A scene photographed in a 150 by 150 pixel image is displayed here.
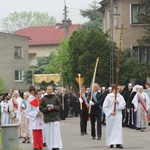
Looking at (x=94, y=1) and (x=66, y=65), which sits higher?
(x=94, y=1)

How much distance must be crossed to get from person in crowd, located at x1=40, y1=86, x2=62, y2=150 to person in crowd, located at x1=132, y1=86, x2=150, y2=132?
9.03 m

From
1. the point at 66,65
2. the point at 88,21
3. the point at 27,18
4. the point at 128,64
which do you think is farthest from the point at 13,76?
the point at 27,18

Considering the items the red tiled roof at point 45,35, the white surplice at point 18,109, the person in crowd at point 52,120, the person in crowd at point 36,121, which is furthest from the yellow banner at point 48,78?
the red tiled roof at point 45,35

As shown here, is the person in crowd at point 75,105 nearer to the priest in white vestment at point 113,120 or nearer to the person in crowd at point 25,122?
the person in crowd at point 25,122

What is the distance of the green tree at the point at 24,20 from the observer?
12309cm

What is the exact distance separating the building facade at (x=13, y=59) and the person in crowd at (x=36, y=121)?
58821mm

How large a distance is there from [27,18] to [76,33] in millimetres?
78912

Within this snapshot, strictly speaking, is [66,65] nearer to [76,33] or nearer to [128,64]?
[76,33]

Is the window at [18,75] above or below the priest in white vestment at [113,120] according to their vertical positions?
above

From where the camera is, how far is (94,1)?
272 feet

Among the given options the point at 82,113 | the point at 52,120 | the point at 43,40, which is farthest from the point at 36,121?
the point at 43,40

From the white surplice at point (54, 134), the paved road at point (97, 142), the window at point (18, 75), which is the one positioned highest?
the window at point (18, 75)

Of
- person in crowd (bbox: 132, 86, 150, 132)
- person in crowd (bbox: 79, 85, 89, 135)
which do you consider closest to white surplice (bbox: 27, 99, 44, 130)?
person in crowd (bbox: 79, 85, 89, 135)

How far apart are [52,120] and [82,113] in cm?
726
